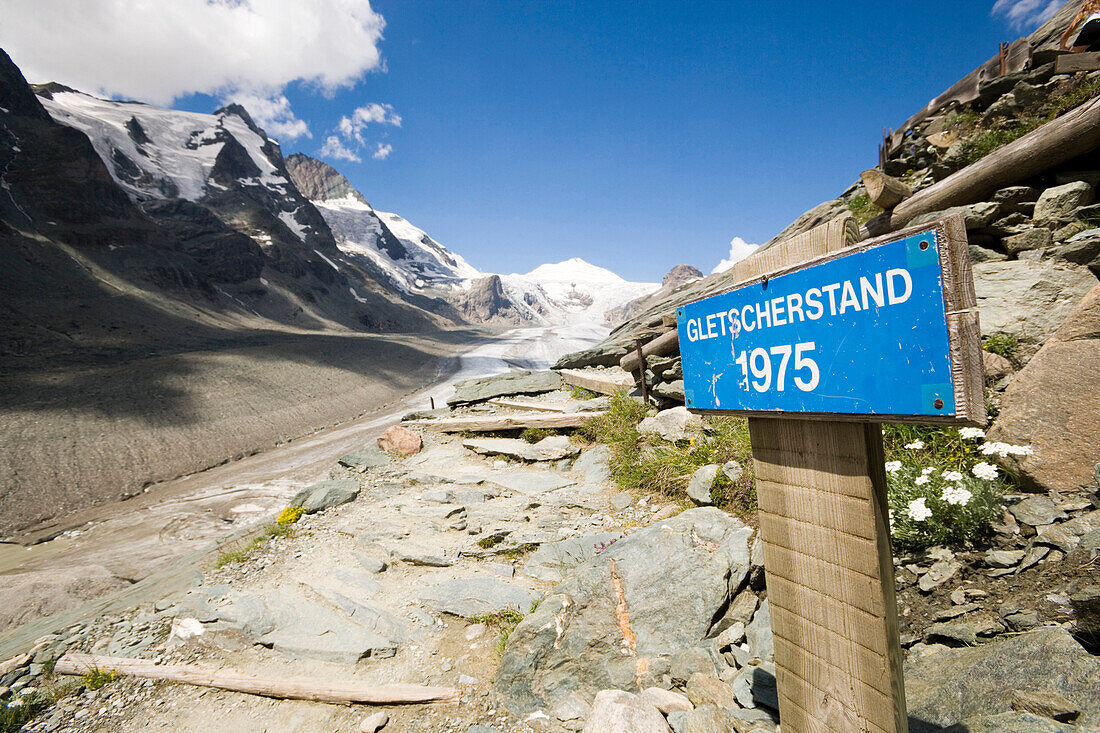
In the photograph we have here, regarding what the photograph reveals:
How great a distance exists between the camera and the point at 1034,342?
4.06 m

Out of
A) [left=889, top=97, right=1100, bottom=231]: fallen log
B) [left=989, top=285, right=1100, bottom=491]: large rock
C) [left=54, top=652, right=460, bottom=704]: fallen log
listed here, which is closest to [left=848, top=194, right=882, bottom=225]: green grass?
[left=889, top=97, right=1100, bottom=231]: fallen log

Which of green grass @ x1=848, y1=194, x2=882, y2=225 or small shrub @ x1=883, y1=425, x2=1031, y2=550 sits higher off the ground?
green grass @ x1=848, y1=194, x2=882, y2=225

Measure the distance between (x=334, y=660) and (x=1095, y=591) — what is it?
514 cm

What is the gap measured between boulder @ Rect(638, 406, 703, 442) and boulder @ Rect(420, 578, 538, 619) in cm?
285

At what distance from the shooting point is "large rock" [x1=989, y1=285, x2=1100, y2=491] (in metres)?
3.08

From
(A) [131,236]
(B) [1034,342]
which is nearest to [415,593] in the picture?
(B) [1034,342]

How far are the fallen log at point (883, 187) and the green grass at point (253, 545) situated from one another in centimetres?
859

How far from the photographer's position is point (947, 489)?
3082 millimetres

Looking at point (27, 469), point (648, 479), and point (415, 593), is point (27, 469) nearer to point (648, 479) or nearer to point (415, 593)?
point (415, 593)

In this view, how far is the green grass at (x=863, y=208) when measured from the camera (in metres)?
7.55

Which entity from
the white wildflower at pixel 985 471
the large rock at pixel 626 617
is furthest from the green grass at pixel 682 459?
the white wildflower at pixel 985 471

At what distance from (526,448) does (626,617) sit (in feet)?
15.8

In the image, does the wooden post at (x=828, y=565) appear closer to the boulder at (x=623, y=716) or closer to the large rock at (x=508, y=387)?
the boulder at (x=623, y=716)

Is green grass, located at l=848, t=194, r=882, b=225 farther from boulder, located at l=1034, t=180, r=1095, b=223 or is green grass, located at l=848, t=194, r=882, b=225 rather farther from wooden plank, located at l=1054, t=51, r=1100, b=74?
boulder, located at l=1034, t=180, r=1095, b=223
